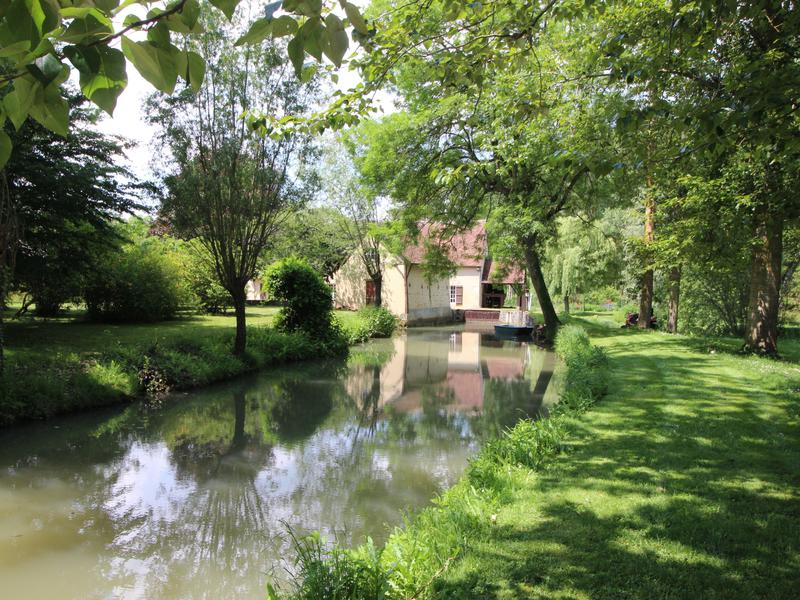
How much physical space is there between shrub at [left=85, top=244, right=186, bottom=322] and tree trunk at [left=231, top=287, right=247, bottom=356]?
7537 millimetres

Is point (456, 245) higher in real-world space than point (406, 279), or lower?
higher

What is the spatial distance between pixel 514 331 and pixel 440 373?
431 inches

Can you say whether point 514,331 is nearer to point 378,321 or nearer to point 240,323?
point 378,321

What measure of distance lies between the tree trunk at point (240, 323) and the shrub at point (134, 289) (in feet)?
24.7

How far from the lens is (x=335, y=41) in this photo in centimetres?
169

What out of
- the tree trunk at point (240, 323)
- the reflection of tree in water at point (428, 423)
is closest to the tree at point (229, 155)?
the tree trunk at point (240, 323)

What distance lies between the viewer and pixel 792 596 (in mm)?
2979

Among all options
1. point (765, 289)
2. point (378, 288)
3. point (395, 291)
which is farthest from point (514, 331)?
point (765, 289)

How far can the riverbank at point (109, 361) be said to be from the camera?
941 centimetres

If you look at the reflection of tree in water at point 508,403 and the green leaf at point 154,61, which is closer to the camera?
the green leaf at point 154,61

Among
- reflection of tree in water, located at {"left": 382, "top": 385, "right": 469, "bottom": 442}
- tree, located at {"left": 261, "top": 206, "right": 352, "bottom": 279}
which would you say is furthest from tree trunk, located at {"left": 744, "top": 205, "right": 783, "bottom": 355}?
tree, located at {"left": 261, "top": 206, "right": 352, "bottom": 279}

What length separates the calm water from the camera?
4.83m

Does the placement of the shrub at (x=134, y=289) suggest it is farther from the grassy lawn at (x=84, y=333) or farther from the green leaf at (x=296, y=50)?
the green leaf at (x=296, y=50)

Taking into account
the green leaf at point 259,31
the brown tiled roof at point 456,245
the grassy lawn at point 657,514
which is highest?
the brown tiled roof at point 456,245
